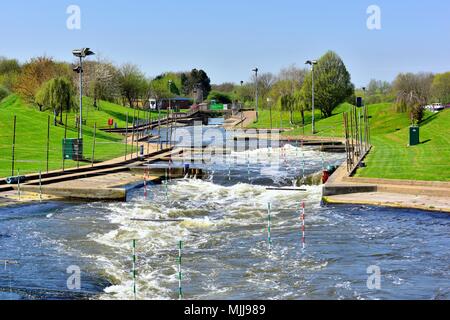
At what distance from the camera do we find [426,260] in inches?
830

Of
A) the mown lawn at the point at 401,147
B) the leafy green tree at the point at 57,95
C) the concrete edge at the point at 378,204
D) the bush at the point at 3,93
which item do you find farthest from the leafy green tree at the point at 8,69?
the concrete edge at the point at 378,204

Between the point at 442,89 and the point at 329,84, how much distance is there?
185 ft

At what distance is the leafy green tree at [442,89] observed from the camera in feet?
473

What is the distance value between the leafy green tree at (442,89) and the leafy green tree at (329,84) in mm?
45970

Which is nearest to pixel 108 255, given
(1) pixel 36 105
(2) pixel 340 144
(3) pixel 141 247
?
(3) pixel 141 247

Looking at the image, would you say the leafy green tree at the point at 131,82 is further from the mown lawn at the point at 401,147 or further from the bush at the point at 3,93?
the mown lawn at the point at 401,147

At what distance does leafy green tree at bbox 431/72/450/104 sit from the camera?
144125mm

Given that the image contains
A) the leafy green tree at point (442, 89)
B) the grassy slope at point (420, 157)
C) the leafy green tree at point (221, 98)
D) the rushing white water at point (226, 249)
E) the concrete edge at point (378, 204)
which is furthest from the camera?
the leafy green tree at point (221, 98)

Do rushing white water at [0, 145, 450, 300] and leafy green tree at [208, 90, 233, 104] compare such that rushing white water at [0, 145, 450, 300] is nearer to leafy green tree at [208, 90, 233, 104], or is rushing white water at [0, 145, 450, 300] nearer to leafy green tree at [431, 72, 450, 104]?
leafy green tree at [431, 72, 450, 104]

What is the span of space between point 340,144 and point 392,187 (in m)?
40.4

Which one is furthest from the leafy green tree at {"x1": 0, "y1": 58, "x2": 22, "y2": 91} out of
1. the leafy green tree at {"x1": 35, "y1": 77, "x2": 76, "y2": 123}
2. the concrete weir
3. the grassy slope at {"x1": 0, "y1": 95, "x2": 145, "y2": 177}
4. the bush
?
the concrete weir

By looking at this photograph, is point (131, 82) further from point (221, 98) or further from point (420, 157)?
point (420, 157)

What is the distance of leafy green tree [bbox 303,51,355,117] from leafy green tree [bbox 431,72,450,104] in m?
46.0

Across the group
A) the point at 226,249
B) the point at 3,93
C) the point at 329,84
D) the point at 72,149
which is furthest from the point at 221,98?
the point at 226,249
